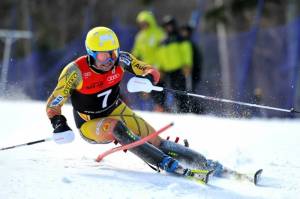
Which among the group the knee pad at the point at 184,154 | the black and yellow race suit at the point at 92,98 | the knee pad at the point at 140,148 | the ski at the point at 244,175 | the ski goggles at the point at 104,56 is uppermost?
the ski goggles at the point at 104,56

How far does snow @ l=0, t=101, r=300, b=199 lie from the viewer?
5715mm

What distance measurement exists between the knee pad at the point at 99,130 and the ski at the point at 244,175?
1164 mm

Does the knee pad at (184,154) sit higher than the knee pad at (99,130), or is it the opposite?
the knee pad at (99,130)

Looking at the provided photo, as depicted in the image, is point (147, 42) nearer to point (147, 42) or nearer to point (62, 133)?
point (147, 42)

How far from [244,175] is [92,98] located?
173 centimetres

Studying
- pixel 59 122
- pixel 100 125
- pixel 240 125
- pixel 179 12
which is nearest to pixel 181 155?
pixel 100 125

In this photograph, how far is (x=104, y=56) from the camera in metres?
6.80

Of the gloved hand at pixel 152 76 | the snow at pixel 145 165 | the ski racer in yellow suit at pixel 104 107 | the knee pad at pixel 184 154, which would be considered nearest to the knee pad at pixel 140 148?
the ski racer in yellow suit at pixel 104 107

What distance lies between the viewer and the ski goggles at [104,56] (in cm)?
680

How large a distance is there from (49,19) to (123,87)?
30.3 ft

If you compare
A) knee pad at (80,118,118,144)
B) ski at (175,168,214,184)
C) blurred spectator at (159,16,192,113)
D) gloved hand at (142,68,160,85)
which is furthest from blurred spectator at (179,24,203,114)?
ski at (175,168,214,184)

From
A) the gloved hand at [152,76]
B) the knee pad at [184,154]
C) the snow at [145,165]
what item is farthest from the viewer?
the gloved hand at [152,76]

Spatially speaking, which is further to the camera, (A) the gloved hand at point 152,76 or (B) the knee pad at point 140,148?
(A) the gloved hand at point 152,76

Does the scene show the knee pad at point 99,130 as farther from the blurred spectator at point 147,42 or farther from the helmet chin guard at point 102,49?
the blurred spectator at point 147,42
